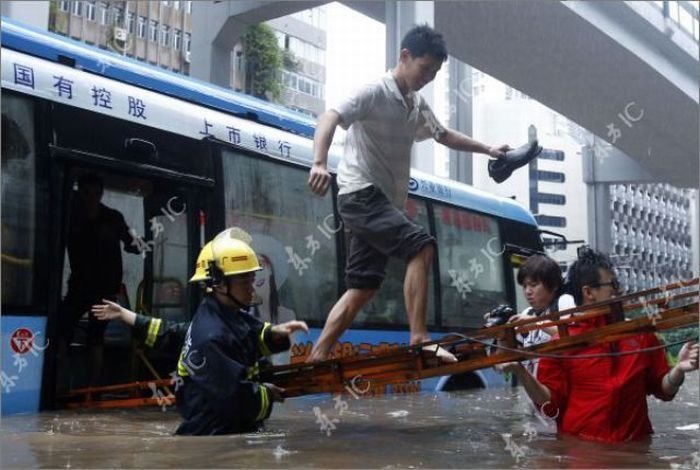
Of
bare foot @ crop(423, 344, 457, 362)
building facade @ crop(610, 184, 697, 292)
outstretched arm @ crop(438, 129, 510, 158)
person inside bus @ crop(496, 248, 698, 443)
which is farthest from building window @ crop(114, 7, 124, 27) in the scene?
person inside bus @ crop(496, 248, 698, 443)

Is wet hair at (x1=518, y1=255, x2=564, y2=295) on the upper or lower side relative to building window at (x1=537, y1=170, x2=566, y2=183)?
lower

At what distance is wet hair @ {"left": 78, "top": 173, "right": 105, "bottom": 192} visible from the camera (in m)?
5.37

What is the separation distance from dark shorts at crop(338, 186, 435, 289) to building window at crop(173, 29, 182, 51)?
9.93 meters

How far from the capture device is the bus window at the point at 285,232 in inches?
250

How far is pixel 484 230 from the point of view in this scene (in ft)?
29.8

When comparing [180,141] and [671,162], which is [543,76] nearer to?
[671,162]

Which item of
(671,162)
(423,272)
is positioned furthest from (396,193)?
(671,162)

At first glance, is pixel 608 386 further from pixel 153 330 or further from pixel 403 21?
pixel 403 21

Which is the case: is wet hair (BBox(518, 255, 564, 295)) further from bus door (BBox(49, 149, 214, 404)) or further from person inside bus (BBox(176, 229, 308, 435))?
bus door (BBox(49, 149, 214, 404))

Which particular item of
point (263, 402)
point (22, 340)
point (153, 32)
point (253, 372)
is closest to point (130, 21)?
point (153, 32)

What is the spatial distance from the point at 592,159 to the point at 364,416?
6.68 meters

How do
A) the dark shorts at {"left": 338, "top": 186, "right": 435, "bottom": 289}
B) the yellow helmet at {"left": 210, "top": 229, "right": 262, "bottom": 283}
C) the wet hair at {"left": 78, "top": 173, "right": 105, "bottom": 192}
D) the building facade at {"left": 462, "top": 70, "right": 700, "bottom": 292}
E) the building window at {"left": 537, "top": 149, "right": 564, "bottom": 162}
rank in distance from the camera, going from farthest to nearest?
1. the building window at {"left": 537, "top": 149, "right": 564, "bottom": 162}
2. the building facade at {"left": 462, "top": 70, "right": 700, "bottom": 292}
3. the wet hair at {"left": 78, "top": 173, "right": 105, "bottom": 192}
4. the dark shorts at {"left": 338, "top": 186, "right": 435, "bottom": 289}
5. the yellow helmet at {"left": 210, "top": 229, "right": 262, "bottom": 283}

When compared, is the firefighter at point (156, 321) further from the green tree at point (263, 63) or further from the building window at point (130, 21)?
the building window at point (130, 21)

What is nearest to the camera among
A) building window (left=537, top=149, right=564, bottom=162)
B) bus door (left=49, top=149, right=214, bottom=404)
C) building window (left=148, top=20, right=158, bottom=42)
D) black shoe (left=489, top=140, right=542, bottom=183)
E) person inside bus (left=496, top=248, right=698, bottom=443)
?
person inside bus (left=496, top=248, right=698, bottom=443)
